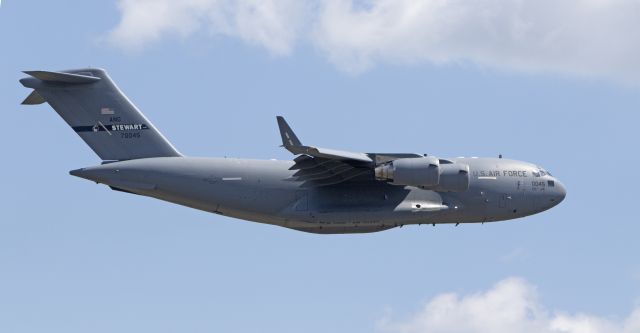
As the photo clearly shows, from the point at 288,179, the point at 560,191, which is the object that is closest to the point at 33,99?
the point at 288,179

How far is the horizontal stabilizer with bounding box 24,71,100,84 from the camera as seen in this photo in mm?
34656

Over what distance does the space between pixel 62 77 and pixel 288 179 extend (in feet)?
19.8

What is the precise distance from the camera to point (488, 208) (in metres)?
35.3

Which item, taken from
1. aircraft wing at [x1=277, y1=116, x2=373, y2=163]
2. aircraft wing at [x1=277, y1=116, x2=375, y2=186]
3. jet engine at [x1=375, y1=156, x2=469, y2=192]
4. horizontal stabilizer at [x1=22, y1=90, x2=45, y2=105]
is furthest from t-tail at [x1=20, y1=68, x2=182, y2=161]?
jet engine at [x1=375, y1=156, x2=469, y2=192]

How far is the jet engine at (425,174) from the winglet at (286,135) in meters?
2.44

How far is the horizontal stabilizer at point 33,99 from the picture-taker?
35.5m

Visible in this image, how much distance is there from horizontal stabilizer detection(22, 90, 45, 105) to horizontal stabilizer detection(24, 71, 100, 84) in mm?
666

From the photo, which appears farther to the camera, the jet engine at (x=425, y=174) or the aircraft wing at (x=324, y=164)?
the jet engine at (x=425, y=174)

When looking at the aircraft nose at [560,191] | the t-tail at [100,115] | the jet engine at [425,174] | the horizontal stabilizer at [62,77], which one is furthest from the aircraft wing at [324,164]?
the horizontal stabilizer at [62,77]

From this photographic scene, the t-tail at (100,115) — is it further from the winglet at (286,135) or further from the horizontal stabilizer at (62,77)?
the winglet at (286,135)

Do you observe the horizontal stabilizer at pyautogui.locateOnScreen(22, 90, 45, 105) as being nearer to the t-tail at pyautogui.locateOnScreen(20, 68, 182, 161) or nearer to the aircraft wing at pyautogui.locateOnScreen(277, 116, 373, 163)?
the t-tail at pyautogui.locateOnScreen(20, 68, 182, 161)

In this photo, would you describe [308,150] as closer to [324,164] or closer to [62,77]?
[324,164]

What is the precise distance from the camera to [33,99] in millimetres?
35656

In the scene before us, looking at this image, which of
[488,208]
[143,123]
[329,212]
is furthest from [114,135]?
[488,208]
